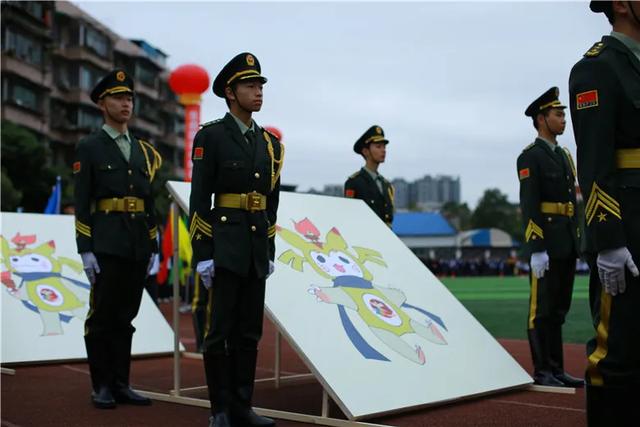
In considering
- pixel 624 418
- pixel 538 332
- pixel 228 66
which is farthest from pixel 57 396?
pixel 624 418

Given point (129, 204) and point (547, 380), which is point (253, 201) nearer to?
point (129, 204)

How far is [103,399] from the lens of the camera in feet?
16.9

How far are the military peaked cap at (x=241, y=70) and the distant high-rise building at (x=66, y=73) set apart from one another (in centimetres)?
3346

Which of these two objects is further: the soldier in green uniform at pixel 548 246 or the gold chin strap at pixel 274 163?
the soldier in green uniform at pixel 548 246

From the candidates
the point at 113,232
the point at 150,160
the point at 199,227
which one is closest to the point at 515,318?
the point at 150,160

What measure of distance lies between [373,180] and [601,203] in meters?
5.03

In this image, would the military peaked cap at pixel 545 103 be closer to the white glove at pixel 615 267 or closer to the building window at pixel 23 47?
the white glove at pixel 615 267

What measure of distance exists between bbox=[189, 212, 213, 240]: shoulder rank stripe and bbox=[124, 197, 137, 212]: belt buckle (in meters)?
1.23

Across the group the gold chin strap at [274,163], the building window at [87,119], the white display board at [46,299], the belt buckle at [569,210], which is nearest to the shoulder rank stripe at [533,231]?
the belt buckle at [569,210]

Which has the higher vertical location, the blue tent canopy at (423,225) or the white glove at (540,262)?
the blue tent canopy at (423,225)

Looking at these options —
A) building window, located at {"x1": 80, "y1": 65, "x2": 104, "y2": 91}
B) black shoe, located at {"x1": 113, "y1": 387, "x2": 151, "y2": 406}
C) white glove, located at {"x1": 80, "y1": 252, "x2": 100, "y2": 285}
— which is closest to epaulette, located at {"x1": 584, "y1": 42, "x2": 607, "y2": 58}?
white glove, located at {"x1": 80, "y1": 252, "x2": 100, "y2": 285}

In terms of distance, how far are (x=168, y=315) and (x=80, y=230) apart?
978 centimetres

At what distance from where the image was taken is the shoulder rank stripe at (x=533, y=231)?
591 cm

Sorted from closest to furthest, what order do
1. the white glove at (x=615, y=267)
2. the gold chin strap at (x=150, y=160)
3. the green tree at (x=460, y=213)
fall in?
the white glove at (x=615, y=267)
the gold chin strap at (x=150, y=160)
the green tree at (x=460, y=213)
